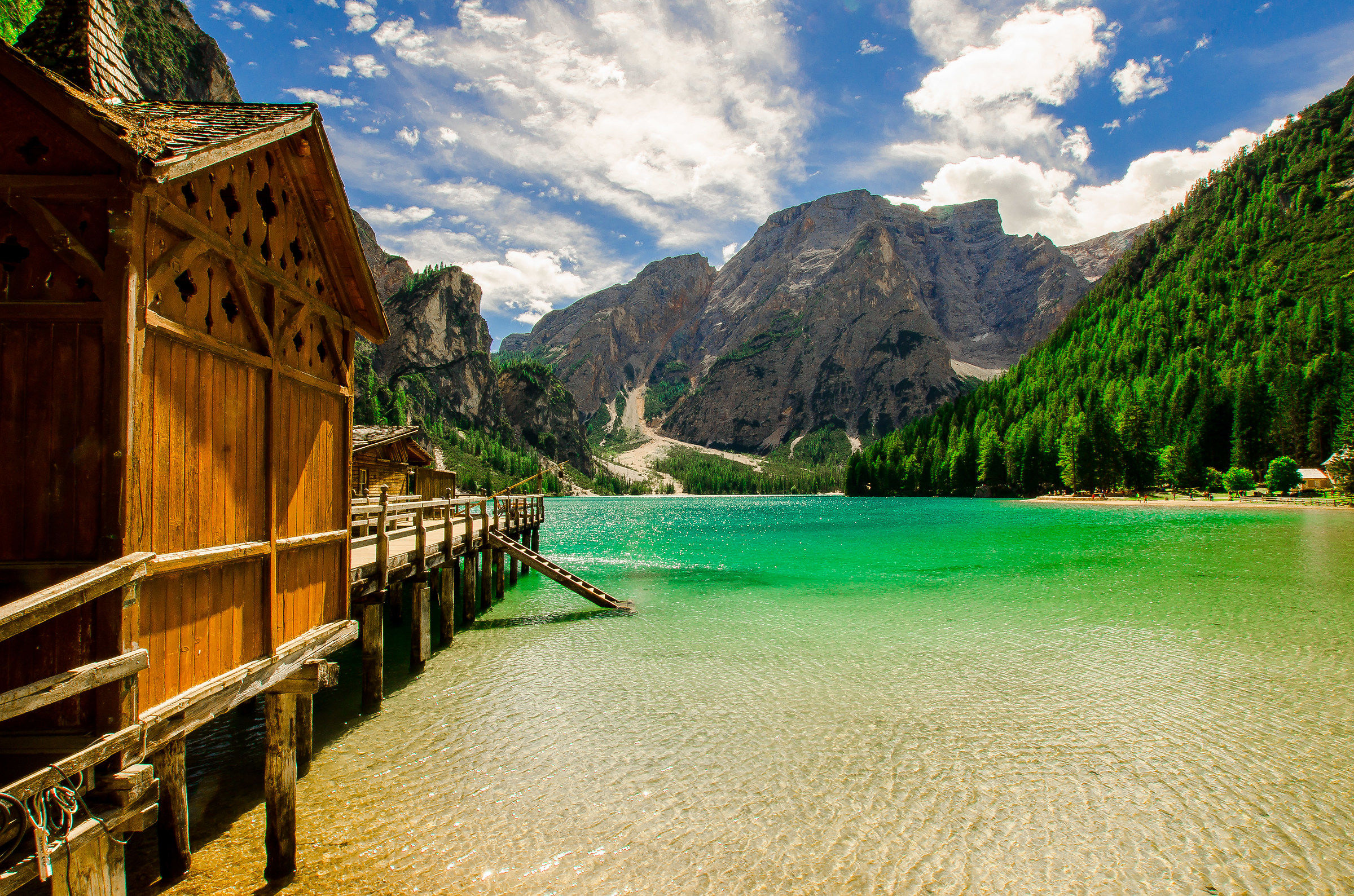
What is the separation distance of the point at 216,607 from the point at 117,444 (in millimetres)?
2272

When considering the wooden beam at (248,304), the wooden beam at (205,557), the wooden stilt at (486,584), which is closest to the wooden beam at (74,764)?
the wooden beam at (205,557)

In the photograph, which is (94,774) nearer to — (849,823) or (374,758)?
(374,758)

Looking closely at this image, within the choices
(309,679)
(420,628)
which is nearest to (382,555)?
(420,628)

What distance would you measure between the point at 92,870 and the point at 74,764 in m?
0.83

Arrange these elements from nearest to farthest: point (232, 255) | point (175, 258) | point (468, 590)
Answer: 1. point (175, 258)
2. point (232, 255)
3. point (468, 590)

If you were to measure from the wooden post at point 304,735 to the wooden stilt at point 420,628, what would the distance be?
536 cm

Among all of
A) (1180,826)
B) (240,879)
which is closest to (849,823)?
(1180,826)

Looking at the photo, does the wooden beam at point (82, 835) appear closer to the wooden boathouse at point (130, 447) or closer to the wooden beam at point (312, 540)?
the wooden boathouse at point (130, 447)

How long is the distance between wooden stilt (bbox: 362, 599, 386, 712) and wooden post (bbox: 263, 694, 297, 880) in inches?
207

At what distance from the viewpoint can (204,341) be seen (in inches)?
257

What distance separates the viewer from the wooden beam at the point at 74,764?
407 centimetres

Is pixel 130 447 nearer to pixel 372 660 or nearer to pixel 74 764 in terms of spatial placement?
pixel 74 764

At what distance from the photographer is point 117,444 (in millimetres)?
5285

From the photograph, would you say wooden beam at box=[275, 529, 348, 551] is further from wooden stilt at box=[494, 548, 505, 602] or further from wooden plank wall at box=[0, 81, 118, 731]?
wooden stilt at box=[494, 548, 505, 602]
